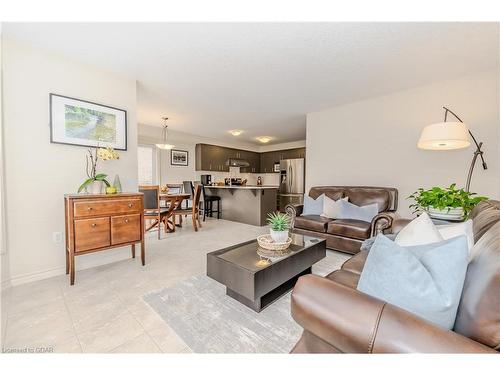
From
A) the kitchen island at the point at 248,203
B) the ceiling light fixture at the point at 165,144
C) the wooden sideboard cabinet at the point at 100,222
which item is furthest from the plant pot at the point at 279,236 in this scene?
the ceiling light fixture at the point at 165,144

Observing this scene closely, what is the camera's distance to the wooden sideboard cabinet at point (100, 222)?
201cm

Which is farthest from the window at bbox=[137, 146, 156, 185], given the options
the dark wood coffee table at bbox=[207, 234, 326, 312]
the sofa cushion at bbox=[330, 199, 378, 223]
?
the sofa cushion at bbox=[330, 199, 378, 223]

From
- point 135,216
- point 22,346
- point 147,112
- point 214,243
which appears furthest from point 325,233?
point 147,112

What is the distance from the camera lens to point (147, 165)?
5.74 m

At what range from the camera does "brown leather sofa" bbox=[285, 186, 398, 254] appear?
2.67 meters

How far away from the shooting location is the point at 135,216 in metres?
2.39

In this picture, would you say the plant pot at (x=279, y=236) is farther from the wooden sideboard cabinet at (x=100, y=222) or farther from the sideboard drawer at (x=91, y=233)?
the sideboard drawer at (x=91, y=233)

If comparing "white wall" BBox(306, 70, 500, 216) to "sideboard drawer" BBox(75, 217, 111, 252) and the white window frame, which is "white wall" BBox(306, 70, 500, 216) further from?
the white window frame

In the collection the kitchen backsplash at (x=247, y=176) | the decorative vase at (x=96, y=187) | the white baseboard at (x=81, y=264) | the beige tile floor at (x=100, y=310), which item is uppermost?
the kitchen backsplash at (x=247, y=176)

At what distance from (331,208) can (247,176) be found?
4.98 meters

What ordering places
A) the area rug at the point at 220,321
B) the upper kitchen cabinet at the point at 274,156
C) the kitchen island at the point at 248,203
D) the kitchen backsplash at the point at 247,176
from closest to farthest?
1. the area rug at the point at 220,321
2. the kitchen island at the point at 248,203
3. the upper kitchen cabinet at the point at 274,156
4. the kitchen backsplash at the point at 247,176

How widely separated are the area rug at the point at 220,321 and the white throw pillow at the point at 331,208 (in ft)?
5.72

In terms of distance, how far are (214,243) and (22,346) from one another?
2.28 meters
